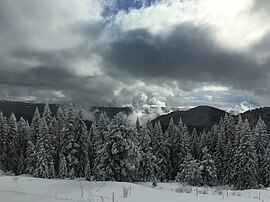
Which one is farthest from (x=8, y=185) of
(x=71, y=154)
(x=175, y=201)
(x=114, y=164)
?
(x=71, y=154)

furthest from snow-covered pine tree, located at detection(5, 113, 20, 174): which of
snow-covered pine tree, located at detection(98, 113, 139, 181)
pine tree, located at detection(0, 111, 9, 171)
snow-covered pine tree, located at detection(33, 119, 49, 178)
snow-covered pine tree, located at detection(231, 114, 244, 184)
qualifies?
snow-covered pine tree, located at detection(231, 114, 244, 184)

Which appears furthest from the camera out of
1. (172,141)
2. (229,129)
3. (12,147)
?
(172,141)

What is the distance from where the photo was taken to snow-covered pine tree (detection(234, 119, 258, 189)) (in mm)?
54031

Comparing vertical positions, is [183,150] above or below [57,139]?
below

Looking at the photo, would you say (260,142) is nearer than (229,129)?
Yes

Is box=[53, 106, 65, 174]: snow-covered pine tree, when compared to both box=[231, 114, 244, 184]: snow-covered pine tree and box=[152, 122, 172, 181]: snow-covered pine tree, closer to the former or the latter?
box=[152, 122, 172, 181]: snow-covered pine tree

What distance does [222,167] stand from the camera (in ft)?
211

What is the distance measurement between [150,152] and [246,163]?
50.1 feet

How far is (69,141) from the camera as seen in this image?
52.5 m

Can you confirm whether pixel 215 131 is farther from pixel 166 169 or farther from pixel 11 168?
pixel 11 168

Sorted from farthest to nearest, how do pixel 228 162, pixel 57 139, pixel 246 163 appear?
1. pixel 228 162
2. pixel 57 139
3. pixel 246 163

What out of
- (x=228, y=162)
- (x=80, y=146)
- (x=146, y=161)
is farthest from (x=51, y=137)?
(x=228, y=162)

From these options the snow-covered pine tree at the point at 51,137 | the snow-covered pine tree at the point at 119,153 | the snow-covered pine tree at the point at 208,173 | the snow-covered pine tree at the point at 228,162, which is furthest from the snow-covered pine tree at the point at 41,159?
the snow-covered pine tree at the point at 228,162

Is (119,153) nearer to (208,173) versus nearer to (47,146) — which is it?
(47,146)
